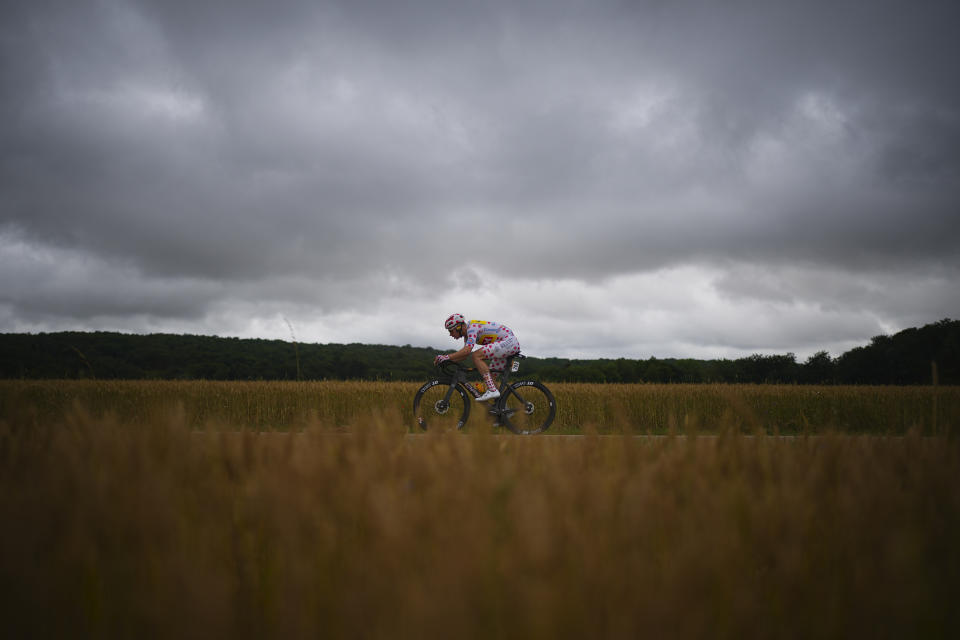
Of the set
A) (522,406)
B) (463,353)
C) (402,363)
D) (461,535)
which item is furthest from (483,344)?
(402,363)

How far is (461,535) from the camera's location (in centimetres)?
116

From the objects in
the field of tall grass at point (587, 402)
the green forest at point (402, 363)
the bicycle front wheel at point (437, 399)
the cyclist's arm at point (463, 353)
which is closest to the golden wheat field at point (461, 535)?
the cyclist's arm at point (463, 353)

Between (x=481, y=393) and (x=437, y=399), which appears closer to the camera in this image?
(x=481, y=393)

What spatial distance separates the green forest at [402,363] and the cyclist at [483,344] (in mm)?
11935

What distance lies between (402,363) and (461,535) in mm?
31193

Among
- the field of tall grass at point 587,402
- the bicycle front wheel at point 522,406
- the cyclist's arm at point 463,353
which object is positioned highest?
the cyclist's arm at point 463,353

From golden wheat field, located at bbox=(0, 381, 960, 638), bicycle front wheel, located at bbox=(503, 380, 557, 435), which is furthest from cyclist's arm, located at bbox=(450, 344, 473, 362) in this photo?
golden wheat field, located at bbox=(0, 381, 960, 638)

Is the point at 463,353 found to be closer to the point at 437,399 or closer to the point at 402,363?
the point at 437,399

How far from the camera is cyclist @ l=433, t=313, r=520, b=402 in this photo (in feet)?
28.8

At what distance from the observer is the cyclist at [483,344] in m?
8.77

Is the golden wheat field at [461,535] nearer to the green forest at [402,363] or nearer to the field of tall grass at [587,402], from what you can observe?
the field of tall grass at [587,402]

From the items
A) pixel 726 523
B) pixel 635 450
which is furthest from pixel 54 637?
pixel 635 450

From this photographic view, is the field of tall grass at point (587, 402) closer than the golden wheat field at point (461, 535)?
No


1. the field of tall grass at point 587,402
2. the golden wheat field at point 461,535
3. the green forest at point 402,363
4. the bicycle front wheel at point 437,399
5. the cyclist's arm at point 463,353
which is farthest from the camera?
the green forest at point 402,363
